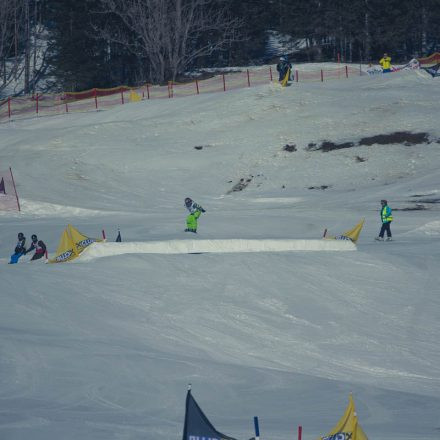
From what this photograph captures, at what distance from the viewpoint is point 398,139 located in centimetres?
3266

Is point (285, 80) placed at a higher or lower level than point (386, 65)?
lower

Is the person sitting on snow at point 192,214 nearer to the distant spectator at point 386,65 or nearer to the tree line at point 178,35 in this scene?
the distant spectator at point 386,65

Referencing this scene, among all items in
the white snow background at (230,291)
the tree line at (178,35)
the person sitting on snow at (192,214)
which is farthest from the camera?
the tree line at (178,35)

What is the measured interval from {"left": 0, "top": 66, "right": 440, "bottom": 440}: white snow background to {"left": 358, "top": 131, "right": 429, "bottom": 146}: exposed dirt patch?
1.03 feet

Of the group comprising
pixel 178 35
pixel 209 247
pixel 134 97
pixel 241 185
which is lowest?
pixel 241 185

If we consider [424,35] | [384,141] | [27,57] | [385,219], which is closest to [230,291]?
Answer: [385,219]

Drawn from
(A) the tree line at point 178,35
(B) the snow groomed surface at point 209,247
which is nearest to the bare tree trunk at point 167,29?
(A) the tree line at point 178,35

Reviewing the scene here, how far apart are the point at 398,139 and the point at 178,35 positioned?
15.7 metres

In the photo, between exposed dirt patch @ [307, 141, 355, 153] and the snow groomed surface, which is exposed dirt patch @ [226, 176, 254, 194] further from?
the snow groomed surface

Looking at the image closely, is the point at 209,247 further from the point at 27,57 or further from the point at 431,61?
the point at 27,57

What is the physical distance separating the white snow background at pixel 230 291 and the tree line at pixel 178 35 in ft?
36.4

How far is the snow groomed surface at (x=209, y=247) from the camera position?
18797 mm

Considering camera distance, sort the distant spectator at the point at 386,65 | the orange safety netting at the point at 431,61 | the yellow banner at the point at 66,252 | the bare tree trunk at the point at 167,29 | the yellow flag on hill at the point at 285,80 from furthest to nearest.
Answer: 1. the bare tree trunk at the point at 167,29
2. the orange safety netting at the point at 431,61
3. the distant spectator at the point at 386,65
4. the yellow flag on hill at the point at 285,80
5. the yellow banner at the point at 66,252

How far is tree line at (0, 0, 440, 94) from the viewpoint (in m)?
45.1
